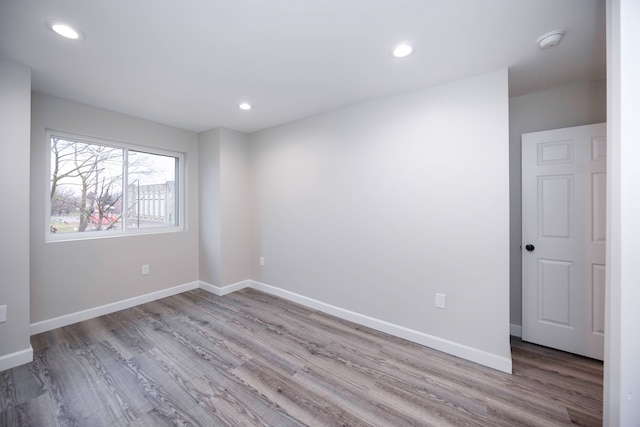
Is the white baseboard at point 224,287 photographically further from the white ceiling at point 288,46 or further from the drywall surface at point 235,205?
the white ceiling at point 288,46

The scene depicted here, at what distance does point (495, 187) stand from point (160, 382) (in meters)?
2.95

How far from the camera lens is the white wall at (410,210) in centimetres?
208

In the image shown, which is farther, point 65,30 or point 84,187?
point 84,187

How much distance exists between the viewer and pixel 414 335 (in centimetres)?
244

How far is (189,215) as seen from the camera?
12.6 feet

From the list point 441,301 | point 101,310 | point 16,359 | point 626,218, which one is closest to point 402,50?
point 626,218

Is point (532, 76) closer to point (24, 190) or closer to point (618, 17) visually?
point (618, 17)

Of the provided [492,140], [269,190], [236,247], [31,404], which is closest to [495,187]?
[492,140]

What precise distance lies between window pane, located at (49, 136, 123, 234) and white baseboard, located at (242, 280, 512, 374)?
2423 mm

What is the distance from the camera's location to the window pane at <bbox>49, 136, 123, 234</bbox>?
9.03 feet

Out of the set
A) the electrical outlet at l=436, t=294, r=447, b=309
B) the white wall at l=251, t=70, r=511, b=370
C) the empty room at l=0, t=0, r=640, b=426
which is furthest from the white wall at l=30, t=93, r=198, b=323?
the electrical outlet at l=436, t=294, r=447, b=309

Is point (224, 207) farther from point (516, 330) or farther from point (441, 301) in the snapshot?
point (516, 330)

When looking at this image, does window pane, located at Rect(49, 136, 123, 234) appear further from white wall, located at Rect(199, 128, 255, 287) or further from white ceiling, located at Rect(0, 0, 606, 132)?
white wall, located at Rect(199, 128, 255, 287)

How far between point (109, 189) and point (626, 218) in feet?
14.4
